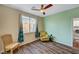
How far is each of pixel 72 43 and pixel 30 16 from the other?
10.2 feet

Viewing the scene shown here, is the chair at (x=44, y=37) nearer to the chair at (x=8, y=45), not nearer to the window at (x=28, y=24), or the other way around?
the window at (x=28, y=24)

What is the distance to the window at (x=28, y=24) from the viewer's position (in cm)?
538

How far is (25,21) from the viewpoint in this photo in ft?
17.9

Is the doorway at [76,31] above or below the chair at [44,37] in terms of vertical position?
above

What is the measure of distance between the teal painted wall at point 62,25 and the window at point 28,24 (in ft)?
4.17

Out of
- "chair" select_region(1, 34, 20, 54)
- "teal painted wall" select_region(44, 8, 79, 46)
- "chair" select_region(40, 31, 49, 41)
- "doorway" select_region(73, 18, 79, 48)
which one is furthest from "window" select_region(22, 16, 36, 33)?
"doorway" select_region(73, 18, 79, 48)

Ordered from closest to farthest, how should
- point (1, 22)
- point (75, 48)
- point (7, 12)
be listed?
point (1, 22) → point (7, 12) → point (75, 48)

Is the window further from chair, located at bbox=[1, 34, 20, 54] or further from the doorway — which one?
the doorway

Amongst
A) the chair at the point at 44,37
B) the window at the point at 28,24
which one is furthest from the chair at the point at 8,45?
the chair at the point at 44,37

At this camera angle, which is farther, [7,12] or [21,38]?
[21,38]

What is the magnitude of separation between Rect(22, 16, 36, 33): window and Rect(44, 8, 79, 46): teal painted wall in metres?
1.27

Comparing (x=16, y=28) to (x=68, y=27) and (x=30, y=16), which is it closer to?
(x=30, y=16)

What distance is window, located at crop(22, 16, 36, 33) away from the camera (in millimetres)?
5378
